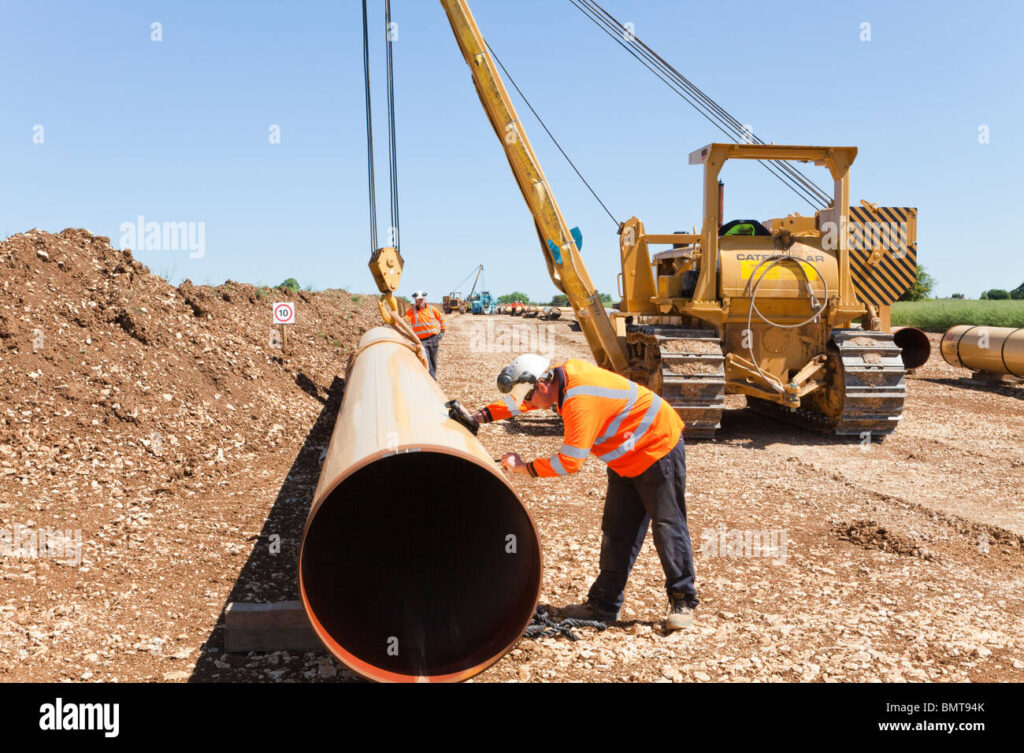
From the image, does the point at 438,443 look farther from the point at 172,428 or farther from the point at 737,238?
the point at 737,238

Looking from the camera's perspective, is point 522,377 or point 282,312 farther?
point 282,312

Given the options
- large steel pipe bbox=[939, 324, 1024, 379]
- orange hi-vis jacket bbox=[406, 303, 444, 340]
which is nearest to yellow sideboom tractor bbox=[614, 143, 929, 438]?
orange hi-vis jacket bbox=[406, 303, 444, 340]

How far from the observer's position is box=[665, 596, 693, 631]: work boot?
466 centimetres

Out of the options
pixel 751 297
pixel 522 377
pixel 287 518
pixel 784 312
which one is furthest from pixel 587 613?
pixel 784 312

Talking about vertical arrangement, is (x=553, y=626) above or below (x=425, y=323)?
below

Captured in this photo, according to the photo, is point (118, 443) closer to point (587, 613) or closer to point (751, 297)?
point (587, 613)

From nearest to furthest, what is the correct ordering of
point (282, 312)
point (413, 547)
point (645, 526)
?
point (413, 547)
point (645, 526)
point (282, 312)

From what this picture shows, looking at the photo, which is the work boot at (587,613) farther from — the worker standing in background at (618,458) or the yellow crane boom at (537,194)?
the yellow crane boom at (537,194)

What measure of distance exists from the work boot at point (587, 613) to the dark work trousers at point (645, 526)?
31mm

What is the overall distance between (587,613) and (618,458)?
3.49ft

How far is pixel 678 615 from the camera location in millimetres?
4699

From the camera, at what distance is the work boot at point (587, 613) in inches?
191

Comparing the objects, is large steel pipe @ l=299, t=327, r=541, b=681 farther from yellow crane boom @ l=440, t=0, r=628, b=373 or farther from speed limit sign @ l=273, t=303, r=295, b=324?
speed limit sign @ l=273, t=303, r=295, b=324

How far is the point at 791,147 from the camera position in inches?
399
